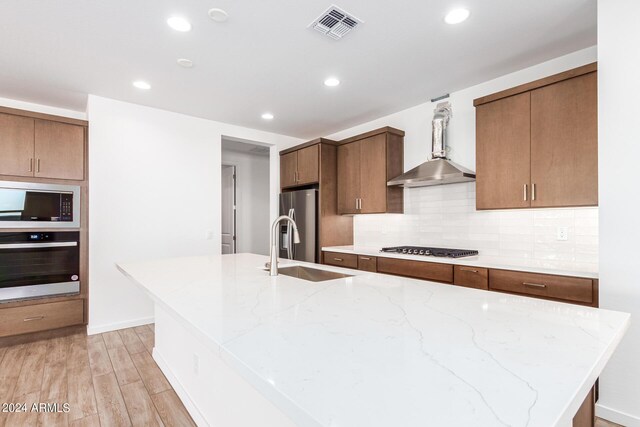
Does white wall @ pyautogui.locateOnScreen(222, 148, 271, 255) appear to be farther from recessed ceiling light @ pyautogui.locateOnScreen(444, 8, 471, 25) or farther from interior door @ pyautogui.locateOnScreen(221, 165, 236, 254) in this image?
recessed ceiling light @ pyautogui.locateOnScreen(444, 8, 471, 25)

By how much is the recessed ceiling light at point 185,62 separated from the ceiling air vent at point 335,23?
114 cm

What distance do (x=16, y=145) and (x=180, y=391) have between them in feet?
9.44

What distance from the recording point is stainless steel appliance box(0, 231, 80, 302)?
10.2 feet

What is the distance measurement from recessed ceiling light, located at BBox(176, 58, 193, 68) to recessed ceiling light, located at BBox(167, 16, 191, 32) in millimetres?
455

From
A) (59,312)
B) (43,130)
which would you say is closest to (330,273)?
(59,312)

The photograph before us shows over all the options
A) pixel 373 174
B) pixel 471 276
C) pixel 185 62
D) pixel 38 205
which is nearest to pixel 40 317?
pixel 38 205

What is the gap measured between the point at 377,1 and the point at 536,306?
1.87m

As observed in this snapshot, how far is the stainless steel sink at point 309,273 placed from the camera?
83.2 inches

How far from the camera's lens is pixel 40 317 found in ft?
10.5

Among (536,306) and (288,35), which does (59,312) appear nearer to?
(288,35)

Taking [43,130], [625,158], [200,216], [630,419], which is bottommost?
[630,419]

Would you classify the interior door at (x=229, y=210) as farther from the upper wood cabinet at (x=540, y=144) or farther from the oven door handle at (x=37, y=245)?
the upper wood cabinet at (x=540, y=144)

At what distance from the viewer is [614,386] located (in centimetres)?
197

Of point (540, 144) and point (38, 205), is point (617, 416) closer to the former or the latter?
point (540, 144)
